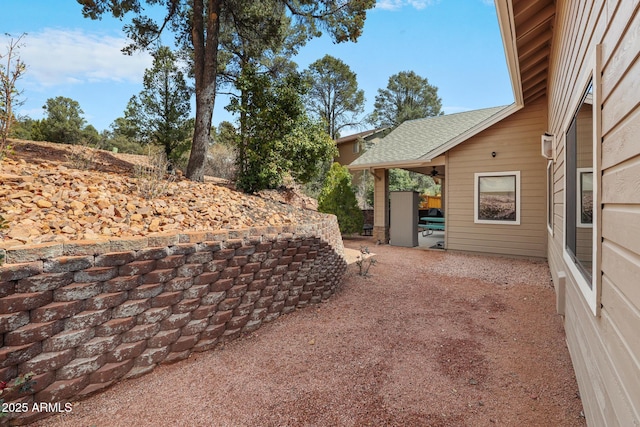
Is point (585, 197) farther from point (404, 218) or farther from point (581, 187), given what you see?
point (404, 218)

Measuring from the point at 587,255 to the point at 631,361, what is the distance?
1.34 m

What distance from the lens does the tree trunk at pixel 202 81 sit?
6461 mm

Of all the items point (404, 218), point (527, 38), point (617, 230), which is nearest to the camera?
point (617, 230)

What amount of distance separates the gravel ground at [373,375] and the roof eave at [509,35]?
11.5ft

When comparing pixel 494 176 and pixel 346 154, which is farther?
pixel 346 154

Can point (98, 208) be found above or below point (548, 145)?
below

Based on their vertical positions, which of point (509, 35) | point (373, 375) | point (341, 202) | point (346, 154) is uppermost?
point (346, 154)

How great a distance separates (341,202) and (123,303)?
355 inches

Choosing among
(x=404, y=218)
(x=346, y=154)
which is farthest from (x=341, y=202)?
(x=346, y=154)

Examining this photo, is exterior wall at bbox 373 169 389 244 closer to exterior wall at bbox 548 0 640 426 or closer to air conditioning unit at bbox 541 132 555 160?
air conditioning unit at bbox 541 132 555 160

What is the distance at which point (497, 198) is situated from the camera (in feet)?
24.9

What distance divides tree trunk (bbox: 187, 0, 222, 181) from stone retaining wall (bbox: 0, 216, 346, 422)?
369cm

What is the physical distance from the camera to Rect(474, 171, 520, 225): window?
7289 mm

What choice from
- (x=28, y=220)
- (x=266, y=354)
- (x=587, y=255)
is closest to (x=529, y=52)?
(x=587, y=255)
